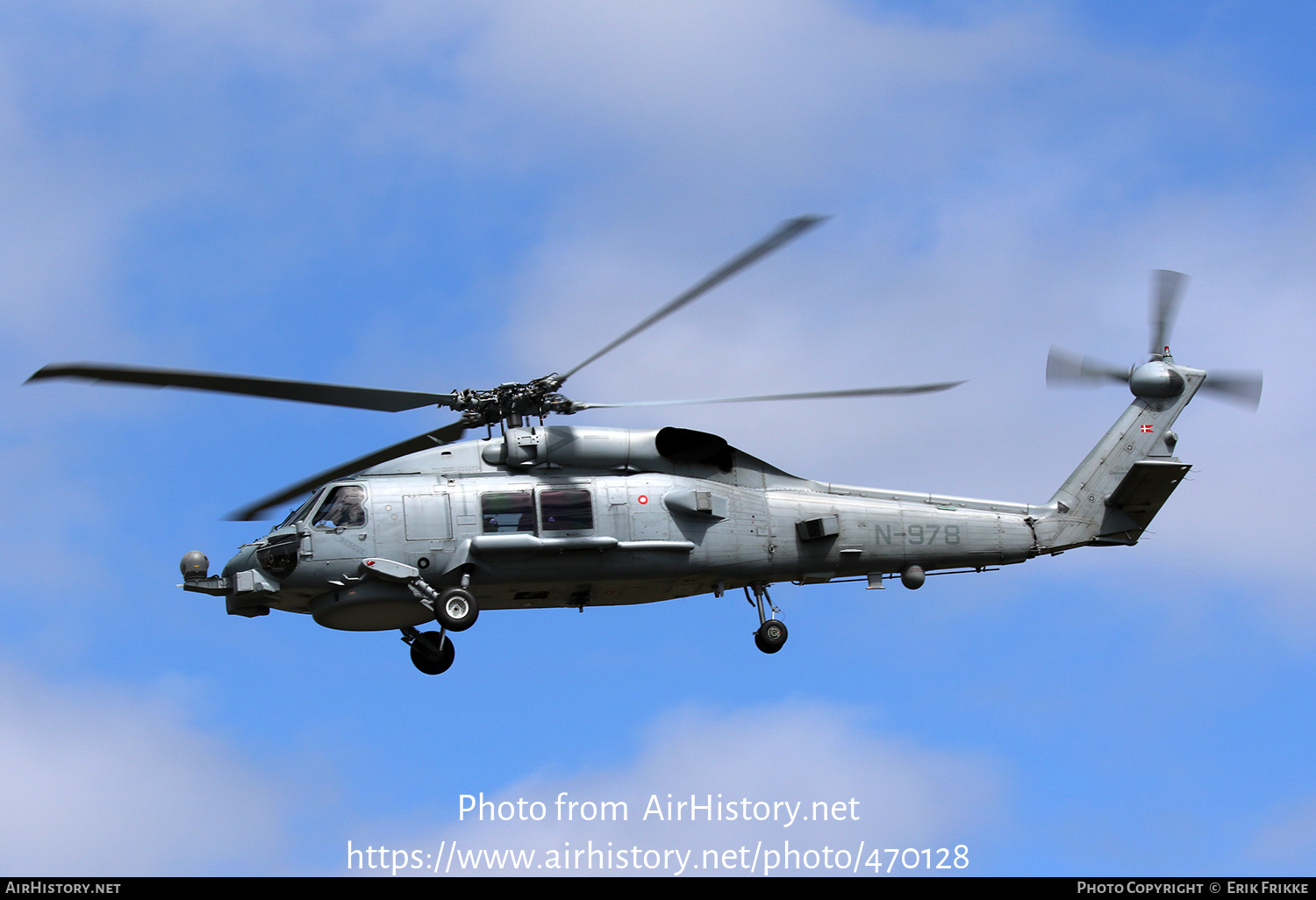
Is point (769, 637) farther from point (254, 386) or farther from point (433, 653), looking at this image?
point (254, 386)

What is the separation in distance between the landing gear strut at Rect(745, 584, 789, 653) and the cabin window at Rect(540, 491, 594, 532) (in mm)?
3954

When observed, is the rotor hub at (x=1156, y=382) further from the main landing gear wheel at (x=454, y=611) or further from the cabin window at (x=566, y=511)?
the main landing gear wheel at (x=454, y=611)

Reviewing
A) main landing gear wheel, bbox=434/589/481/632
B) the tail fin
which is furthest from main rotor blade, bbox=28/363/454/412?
the tail fin

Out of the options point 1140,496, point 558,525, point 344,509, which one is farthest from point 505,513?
point 1140,496

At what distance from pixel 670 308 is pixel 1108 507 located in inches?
466

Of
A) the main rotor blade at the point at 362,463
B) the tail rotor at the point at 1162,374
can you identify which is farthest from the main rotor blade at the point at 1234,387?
the main rotor blade at the point at 362,463

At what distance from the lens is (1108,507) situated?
35656 millimetres

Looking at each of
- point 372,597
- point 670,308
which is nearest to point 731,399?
point 670,308

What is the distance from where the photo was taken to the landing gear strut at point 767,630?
33.8 metres

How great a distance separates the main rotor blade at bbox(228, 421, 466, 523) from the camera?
33062 mm

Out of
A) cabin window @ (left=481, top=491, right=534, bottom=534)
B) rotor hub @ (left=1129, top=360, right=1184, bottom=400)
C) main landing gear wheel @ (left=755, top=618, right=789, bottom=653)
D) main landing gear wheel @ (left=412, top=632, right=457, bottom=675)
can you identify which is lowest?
main landing gear wheel @ (left=412, top=632, right=457, bottom=675)

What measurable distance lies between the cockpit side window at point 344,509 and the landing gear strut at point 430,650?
7.81ft

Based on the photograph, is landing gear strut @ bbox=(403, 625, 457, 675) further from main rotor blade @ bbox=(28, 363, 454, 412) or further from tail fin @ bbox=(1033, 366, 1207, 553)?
tail fin @ bbox=(1033, 366, 1207, 553)

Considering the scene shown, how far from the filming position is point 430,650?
32375mm
